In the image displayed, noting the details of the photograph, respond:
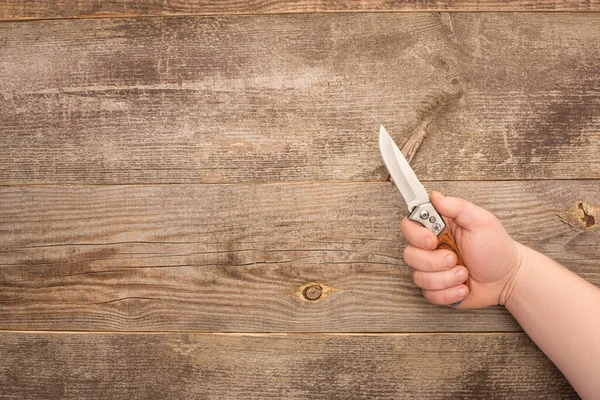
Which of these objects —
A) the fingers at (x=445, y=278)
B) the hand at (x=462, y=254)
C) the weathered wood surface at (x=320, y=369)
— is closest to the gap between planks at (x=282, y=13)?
the hand at (x=462, y=254)

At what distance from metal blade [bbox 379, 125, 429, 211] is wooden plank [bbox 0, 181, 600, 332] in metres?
0.11

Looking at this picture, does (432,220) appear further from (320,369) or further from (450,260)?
(320,369)

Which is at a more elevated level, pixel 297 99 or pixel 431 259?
pixel 297 99

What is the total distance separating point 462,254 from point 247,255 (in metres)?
0.39

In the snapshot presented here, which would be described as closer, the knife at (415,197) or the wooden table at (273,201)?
the knife at (415,197)

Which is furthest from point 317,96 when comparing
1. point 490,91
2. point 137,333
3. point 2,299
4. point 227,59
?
point 2,299

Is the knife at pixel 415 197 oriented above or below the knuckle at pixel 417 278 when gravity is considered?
above

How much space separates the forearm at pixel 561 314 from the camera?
826mm

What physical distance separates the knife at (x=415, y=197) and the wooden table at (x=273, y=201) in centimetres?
11

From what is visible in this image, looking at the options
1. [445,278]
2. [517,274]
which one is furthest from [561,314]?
[445,278]

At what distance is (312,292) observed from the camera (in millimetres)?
958

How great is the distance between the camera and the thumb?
2.76 feet

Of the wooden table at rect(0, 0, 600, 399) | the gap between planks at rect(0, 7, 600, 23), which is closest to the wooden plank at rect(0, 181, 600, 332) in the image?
the wooden table at rect(0, 0, 600, 399)

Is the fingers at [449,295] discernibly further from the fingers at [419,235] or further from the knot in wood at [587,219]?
the knot in wood at [587,219]
